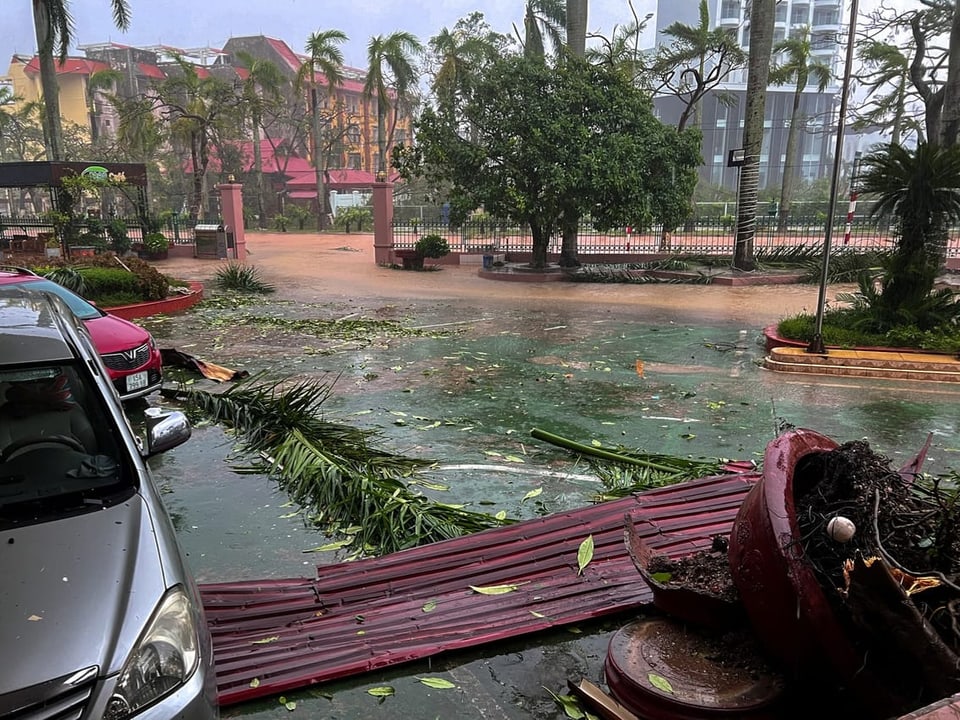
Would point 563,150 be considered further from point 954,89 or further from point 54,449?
point 54,449

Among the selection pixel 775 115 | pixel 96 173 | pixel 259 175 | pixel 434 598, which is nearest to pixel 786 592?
pixel 434 598

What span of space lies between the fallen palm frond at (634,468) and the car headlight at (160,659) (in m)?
3.02

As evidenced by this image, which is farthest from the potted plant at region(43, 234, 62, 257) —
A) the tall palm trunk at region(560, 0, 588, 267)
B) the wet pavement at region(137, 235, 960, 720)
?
the tall palm trunk at region(560, 0, 588, 267)

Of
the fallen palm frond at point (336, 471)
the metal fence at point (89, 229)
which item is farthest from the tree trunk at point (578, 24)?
the fallen palm frond at point (336, 471)

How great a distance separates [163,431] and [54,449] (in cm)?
51

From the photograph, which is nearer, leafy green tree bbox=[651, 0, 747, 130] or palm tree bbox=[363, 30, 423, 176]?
leafy green tree bbox=[651, 0, 747, 130]

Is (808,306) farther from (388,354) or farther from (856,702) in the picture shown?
(856,702)

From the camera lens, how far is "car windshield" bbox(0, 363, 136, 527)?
2611mm

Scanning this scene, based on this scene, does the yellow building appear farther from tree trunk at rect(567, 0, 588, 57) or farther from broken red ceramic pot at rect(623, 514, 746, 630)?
broken red ceramic pot at rect(623, 514, 746, 630)

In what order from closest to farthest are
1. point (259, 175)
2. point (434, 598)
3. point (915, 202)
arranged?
point (434, 598), point (915, 202), point (259, 175)

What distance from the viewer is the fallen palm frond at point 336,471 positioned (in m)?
4.22

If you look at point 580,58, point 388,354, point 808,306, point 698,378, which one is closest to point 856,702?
point 698,378

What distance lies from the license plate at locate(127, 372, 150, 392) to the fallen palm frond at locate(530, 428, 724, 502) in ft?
12.9

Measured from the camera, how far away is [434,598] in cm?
351
